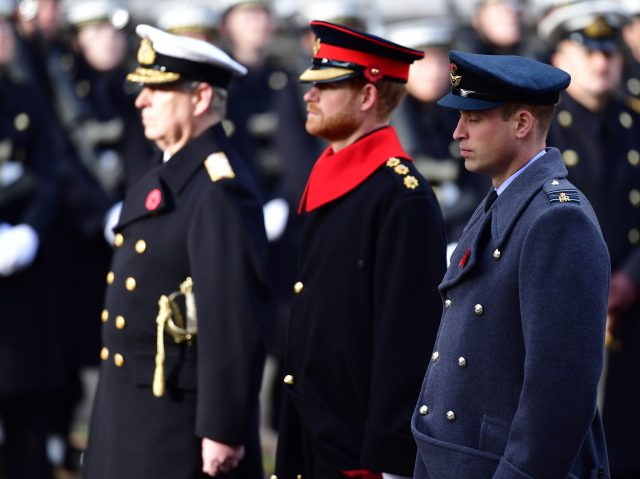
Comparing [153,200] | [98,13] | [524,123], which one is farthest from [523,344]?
[98,13]

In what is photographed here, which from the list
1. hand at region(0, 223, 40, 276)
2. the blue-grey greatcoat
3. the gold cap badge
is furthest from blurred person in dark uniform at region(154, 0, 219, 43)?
the blue-grey greatcoat

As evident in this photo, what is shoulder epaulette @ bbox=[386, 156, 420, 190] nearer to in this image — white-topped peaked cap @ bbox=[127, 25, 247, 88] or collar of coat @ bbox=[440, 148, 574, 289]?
collar of coat @ bbox=[440, 148, 574, 289]

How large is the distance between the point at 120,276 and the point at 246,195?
0.47 m

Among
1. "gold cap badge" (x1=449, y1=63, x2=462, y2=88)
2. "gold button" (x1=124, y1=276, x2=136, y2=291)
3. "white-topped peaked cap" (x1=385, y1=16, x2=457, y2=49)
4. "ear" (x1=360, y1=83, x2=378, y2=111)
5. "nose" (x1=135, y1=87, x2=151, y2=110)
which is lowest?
"gold button" (x1=124, y1=276, x2=136, y2=291)

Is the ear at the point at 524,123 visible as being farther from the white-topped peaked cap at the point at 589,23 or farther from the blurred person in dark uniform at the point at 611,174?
the white-topped peaked cap at the point at 589,23

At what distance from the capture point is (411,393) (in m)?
3.96

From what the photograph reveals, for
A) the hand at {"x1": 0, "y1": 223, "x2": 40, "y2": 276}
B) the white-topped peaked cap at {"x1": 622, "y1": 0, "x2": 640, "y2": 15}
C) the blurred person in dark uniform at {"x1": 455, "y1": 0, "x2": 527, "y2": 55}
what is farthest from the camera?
the blurred person in dark uniform at {"x1": 455, "y1": 0, "x2": 527, "y2": 55}

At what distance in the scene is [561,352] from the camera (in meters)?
3.06

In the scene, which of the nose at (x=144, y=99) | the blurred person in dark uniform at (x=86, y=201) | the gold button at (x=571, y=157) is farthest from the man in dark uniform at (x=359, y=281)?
the blurred person in dark uniform at (x=86, y=201)

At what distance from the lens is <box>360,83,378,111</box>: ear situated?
170 inches

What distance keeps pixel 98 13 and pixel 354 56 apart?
14.4 ft

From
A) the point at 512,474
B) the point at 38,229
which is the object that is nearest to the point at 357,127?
the point at 512,474

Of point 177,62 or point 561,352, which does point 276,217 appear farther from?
point 561,352

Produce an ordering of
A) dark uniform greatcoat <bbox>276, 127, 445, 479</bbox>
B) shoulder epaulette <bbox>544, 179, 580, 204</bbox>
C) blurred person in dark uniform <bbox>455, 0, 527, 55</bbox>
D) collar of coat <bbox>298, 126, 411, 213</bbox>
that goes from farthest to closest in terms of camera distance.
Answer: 1. blurred person in dark uniform <bbox>455, 0, 527, 55</bbox>
2. collar of coat <bbox>298, 126, 411, 213</bbox>
3. dark uniform greatcoat <bbox>276, 127, 445, 479</bbox>
4. shoulder epaulette <bbox>544, 179, 580, 204</bbox>
